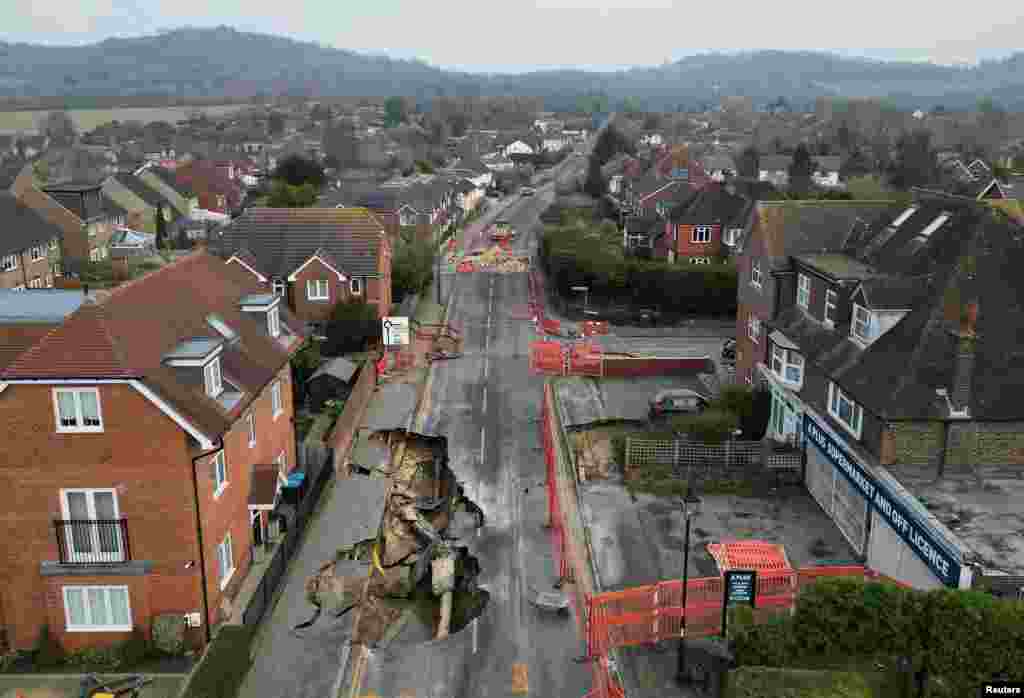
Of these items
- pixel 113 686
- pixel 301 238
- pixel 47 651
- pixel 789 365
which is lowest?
pixel 113 686

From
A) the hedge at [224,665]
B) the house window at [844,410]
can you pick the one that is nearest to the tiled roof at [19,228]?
the hedge at [224,665]

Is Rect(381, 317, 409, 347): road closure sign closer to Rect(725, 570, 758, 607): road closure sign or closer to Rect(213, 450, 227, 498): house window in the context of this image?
Rect(213, 450, 227, 498): house window

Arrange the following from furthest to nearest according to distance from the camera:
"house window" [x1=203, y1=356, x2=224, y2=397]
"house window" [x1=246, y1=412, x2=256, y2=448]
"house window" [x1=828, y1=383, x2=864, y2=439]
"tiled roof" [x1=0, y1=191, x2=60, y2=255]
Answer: "tiled roof" [x1=0, y1=191, x2=60, y2=255] → "house window" [x1=828, y1=383, x2=864, y2=439] → "house window" [x1=246, y1=412, x2=256, y2=448] → "house window" [x1=203, y1=356, x2=224, y2=397]

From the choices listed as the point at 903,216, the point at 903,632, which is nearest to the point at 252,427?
the point at 903,632

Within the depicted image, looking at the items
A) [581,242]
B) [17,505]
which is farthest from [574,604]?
[581,242]

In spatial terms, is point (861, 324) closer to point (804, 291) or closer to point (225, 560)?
point (804, 291)

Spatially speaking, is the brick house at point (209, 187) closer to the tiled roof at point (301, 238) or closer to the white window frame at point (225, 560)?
the tiled roof at point (301, 238)

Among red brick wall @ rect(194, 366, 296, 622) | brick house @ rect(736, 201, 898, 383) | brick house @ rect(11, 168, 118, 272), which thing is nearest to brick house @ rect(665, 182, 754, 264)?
brick house @ rect(736, 201, 898, 383)
